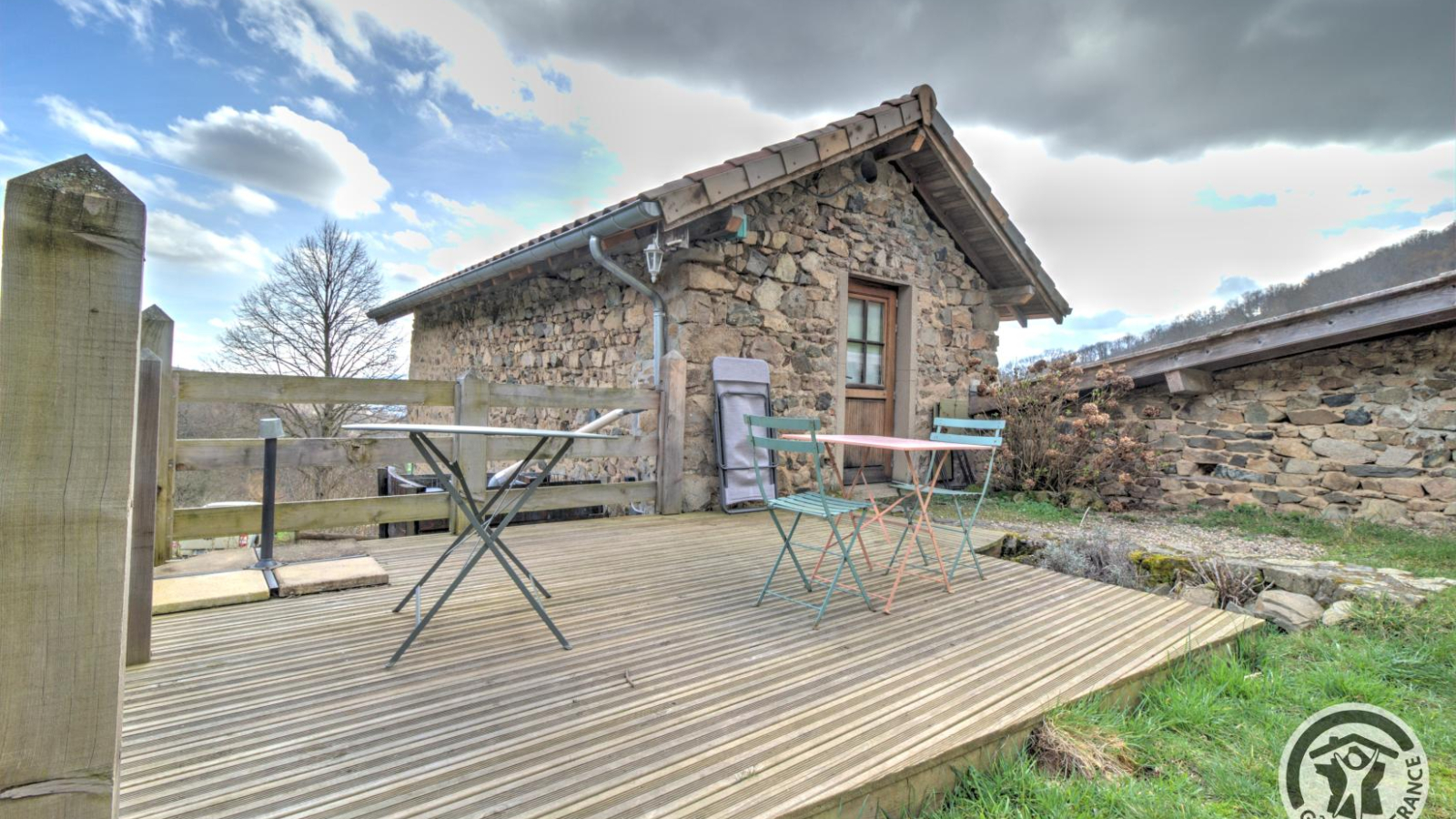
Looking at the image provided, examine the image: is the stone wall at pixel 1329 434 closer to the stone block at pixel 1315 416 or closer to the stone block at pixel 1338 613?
Result: the stone block at pixel 1315 416

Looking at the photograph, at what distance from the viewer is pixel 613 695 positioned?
6.22 ft

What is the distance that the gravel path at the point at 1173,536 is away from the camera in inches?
161

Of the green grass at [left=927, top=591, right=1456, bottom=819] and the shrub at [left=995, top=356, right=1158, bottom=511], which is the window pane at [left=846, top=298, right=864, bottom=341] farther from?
the green grass at [left=927, top=591, right=1456, bottom=819]

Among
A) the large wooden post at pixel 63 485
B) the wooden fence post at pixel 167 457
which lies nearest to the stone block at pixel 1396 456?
the large wooden post at pixel 63 485

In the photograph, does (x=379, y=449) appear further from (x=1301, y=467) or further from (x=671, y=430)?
(x=1301, y=467)

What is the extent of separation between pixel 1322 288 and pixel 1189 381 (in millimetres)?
2706

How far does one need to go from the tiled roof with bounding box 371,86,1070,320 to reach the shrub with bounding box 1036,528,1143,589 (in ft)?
10.7

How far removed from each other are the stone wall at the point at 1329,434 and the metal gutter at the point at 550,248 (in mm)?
5295

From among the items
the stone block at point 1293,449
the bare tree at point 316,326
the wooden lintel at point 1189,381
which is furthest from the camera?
the bare tree at point 316,326

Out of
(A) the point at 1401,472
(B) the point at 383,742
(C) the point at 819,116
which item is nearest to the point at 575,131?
(C) the point at 819,116

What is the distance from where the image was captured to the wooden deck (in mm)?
1431

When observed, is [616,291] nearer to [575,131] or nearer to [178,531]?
[178,531]

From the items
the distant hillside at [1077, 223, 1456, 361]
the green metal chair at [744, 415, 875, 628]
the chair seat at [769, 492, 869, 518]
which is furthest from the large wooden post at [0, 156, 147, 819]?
the distant hillside at [1077, 223, 1456, 361]

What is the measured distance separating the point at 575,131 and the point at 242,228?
7373mm
